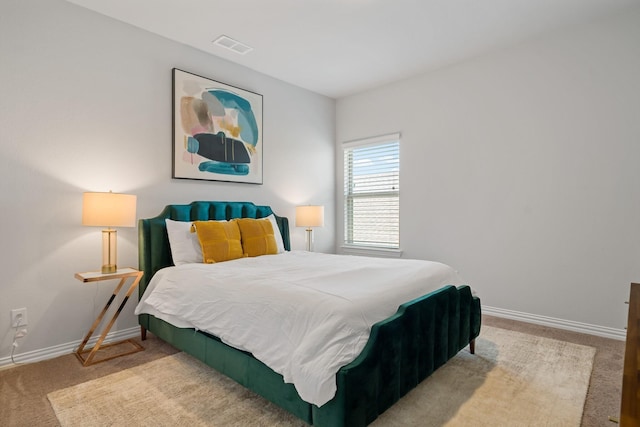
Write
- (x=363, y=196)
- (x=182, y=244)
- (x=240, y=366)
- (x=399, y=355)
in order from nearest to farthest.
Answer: (x=399, y=355), (x=240, y=366), (x=182, y=244), (x=363, y=196)

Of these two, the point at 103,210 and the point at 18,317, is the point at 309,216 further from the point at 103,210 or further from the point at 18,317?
the point at 18,317

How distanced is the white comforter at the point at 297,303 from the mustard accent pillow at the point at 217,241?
145mm

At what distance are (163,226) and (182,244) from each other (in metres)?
0.28

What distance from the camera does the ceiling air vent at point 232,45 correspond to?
326 centimetres

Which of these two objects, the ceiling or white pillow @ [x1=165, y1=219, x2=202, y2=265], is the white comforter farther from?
the ceiling

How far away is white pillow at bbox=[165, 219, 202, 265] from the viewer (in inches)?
114

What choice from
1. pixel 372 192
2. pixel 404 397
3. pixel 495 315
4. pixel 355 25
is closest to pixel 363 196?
pixel 372 192

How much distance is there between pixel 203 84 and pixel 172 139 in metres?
0.66

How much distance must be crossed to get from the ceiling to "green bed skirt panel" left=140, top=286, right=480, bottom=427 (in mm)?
2283

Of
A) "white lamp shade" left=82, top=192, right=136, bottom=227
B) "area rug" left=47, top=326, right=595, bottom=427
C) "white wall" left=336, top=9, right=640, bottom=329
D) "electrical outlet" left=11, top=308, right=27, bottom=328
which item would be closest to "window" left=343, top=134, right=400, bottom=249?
"white wall" left=336, top=9, right=640, bottom=329

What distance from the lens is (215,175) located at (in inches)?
140

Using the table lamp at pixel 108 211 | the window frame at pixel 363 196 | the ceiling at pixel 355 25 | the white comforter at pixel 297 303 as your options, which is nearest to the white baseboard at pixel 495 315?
the white comforter at pixel 297 303

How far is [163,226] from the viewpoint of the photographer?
304 centimetres

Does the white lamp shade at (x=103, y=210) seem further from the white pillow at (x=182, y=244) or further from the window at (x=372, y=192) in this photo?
the window at (x=372, y=192)
